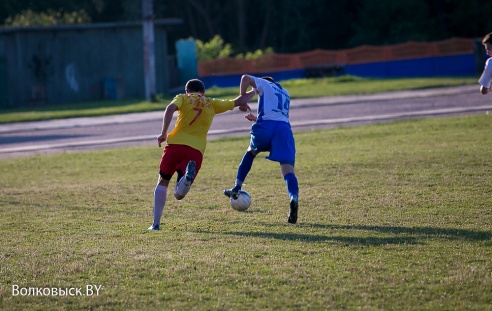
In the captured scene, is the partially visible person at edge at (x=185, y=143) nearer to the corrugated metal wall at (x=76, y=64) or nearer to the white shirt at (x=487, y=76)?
the white shirt at (x=487, y=76)

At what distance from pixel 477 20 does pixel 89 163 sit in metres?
41.8

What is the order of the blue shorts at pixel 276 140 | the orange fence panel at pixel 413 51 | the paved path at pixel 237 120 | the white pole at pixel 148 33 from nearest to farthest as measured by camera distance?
the blue shorts at pixel 276 140, the paved path at pixel 237 120, the white pole at pixel 148 33, the orange fence panel at pixel 413 51

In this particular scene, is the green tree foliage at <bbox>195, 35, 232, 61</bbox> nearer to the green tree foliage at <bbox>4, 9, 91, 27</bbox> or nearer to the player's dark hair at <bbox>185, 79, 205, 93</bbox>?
the green tree foliage at <bbox>4, 9, 91, 27</bbox>

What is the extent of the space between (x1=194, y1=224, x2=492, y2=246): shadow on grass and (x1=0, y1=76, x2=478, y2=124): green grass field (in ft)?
71.5

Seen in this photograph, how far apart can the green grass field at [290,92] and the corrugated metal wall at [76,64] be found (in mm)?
2137

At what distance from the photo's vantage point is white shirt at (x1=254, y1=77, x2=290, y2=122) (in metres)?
9.94

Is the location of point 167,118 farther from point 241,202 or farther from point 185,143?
point 241,202

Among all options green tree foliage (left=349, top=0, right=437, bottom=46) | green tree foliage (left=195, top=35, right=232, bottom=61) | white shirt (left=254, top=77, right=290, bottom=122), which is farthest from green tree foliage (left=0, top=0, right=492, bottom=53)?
white shirt (left=254, top=77, right=290, bottom=122)

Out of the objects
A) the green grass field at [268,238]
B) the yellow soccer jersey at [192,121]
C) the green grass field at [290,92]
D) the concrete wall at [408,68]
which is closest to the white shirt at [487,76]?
the green grass field at [268,238]

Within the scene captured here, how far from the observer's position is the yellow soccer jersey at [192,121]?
9.57m

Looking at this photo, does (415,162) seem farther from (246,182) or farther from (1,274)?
(1,274)

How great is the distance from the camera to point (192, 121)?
9633 millimetres

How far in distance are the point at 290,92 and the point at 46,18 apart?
66.7 ft

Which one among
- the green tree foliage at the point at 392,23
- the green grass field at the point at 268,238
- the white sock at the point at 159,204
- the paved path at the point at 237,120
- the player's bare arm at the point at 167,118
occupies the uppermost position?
the green tree foliage at the point at 392,23
